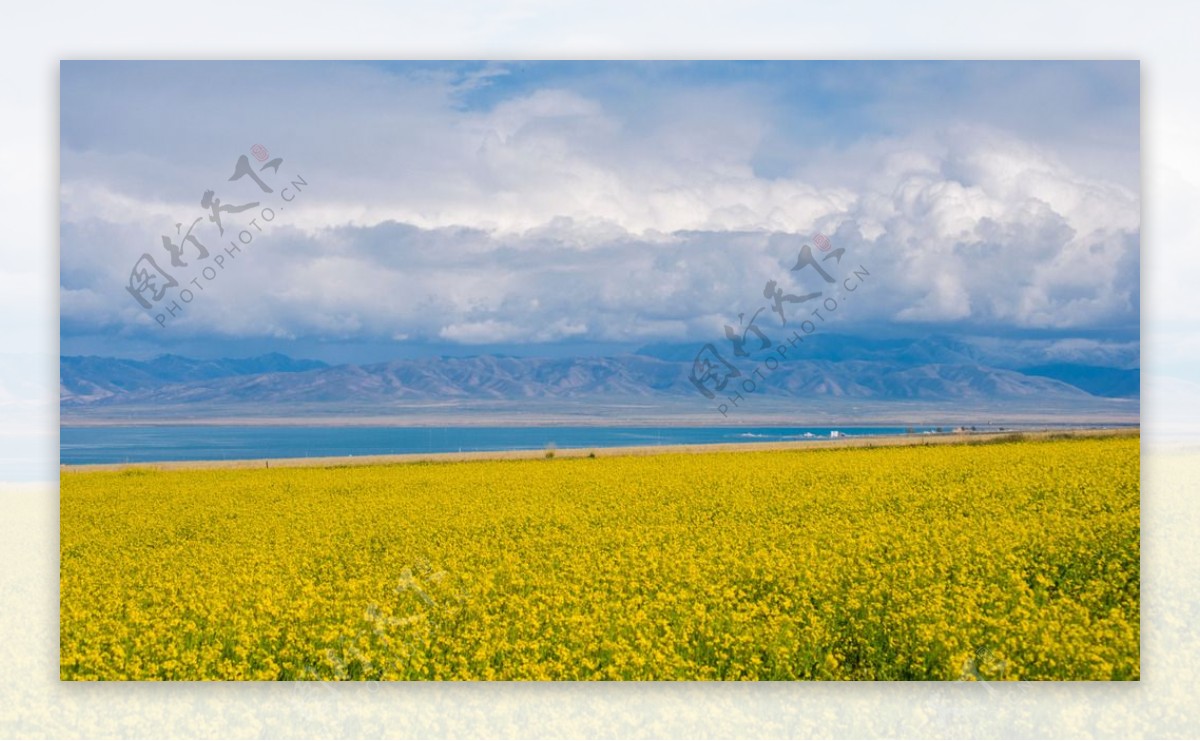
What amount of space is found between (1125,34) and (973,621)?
426 cm

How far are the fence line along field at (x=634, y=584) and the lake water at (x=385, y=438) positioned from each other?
1.77 metres

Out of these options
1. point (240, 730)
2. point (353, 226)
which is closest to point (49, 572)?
point (240, 730)

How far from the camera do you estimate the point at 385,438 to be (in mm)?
14281

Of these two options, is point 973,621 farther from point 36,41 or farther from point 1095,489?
point 36,41

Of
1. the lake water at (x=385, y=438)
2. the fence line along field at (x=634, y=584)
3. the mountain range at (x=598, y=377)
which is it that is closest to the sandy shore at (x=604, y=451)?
the lake water at (x=385, y=438)

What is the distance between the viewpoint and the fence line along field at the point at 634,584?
675 cm

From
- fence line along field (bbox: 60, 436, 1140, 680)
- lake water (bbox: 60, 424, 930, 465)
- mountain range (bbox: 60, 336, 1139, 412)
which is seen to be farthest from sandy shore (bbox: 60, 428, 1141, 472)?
fence line along field (bbox: 60, 436, 1140, 680)

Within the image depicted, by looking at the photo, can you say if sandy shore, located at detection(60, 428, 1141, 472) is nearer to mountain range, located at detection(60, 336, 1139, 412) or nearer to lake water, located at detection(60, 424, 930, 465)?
lake water, located at detection(60, 424, 930, 465)

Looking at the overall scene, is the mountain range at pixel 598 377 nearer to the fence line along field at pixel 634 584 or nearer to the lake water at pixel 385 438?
the lake water at pixel 385 438

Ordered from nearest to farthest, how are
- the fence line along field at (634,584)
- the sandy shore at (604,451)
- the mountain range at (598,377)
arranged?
the fence line along field at (634,584), the mountain range at (598,377), the sandy shore at (604,451)

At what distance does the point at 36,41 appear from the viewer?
24.7 feet

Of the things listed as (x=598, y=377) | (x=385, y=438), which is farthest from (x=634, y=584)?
(x=385, y=438)

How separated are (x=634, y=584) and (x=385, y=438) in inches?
300

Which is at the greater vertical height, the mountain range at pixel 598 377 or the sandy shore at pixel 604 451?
the mountain range at pixel 598 377
